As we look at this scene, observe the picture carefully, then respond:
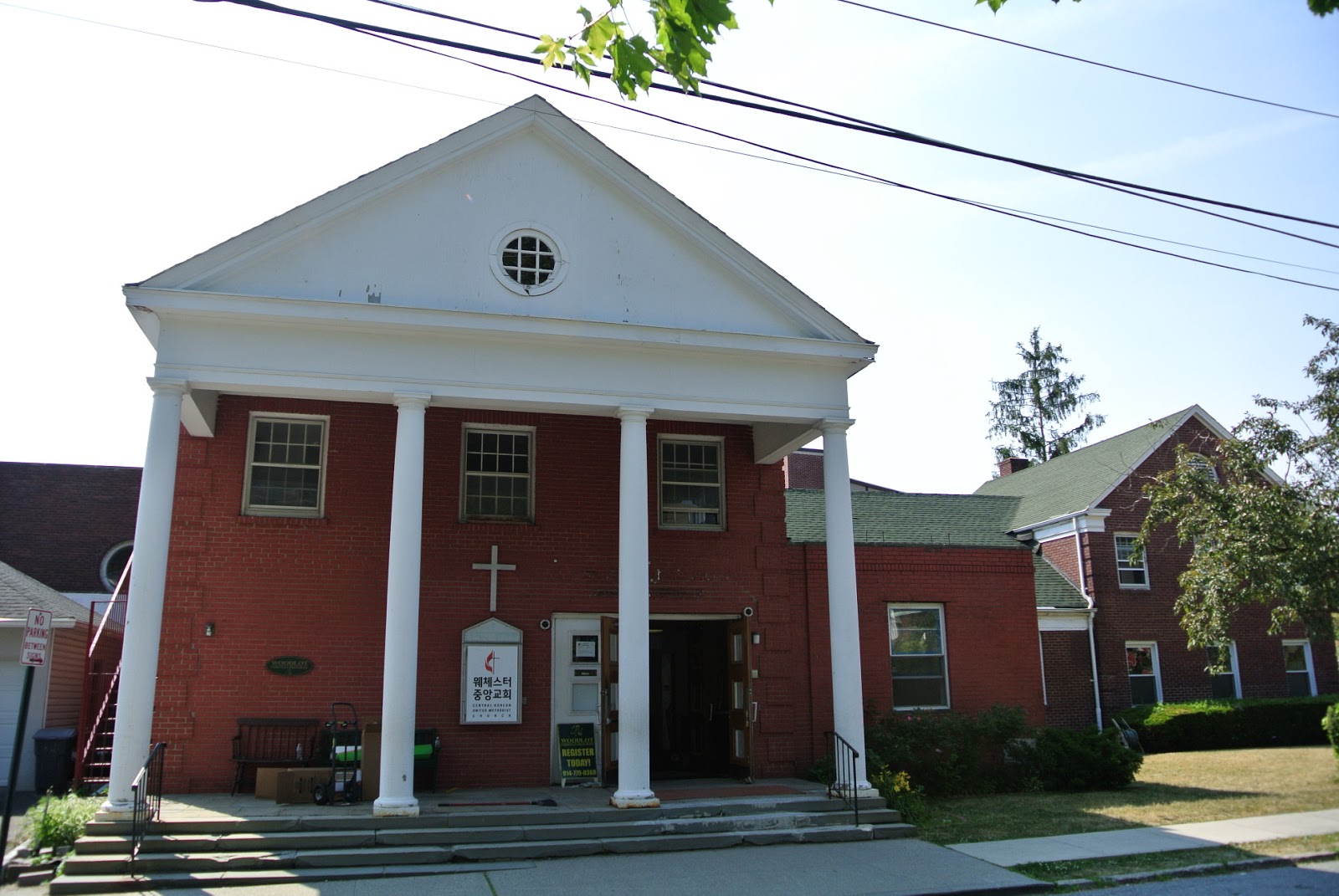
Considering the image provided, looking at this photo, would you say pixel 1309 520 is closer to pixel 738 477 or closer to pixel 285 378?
pixel 738 477

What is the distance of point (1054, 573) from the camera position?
2766 centimetres

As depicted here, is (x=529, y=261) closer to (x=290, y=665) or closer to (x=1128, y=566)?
(x=290, y=665)

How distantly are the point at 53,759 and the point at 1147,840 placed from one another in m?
15.9

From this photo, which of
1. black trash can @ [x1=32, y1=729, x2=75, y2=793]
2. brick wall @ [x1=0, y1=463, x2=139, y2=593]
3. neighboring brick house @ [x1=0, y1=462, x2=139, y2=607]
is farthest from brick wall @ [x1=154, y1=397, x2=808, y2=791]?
brick wall @ [x1=0, y1=463, x2=139, y2=593]

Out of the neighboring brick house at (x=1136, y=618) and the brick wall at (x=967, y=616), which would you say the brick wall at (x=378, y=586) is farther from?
the neighboring brick house at (x=1136, y=618)

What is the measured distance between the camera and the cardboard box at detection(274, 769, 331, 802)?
1252 centimetres

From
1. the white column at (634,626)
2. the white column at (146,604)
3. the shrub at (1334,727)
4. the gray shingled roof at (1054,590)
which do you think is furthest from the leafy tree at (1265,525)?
the white column at (146,604)

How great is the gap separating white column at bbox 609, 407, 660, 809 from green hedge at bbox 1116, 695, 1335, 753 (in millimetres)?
16594

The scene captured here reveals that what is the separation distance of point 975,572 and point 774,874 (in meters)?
9.36

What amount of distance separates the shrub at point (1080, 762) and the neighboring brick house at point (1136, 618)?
7902 mm

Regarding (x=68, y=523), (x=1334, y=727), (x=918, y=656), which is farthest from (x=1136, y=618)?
(x=68, y=523)

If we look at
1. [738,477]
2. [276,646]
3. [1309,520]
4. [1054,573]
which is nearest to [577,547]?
[738,477]

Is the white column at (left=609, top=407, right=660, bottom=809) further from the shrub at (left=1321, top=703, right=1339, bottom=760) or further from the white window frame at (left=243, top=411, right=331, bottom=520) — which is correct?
the shrub at (left=1321, top=703, right=1339, bottom=760)

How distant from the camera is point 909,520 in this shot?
21125mm
